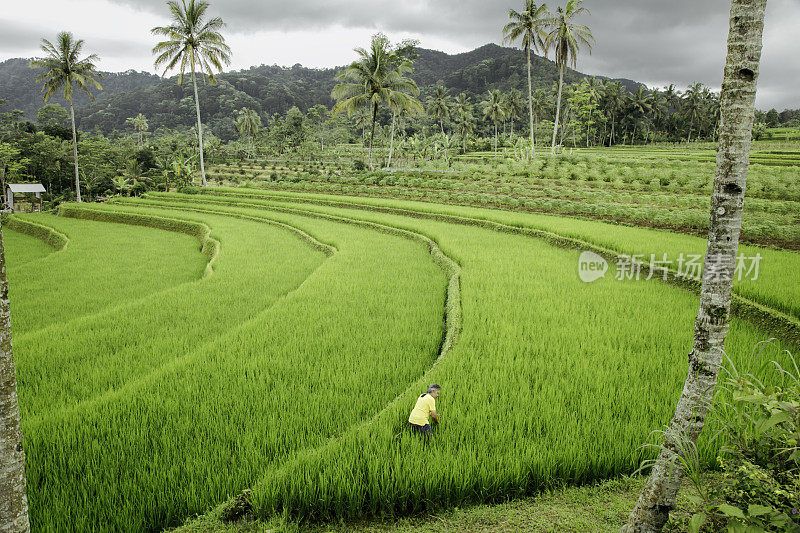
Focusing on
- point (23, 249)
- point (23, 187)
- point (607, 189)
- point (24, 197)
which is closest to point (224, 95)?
point (24, 197)

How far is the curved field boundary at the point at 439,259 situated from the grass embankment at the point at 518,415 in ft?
0.60

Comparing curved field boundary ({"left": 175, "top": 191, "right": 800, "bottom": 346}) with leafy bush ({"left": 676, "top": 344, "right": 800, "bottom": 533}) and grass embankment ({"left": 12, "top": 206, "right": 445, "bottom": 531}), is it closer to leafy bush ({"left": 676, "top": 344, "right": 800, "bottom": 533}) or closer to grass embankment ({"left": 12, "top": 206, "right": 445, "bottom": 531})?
leafy bush ({"left": 676, "top": 344, "right": 800, "bottom": 533})

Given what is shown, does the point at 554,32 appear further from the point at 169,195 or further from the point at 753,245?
the point at 169,195

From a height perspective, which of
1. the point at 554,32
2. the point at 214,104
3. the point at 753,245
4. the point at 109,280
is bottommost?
the point at 109,280

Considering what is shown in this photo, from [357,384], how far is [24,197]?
41800mm

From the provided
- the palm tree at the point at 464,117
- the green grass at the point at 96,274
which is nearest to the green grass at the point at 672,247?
the green grass at the point at 96,274

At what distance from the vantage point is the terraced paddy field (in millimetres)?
2566

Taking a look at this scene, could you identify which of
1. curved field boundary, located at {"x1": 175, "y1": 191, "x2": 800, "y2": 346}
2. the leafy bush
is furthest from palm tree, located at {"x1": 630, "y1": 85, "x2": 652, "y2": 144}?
the leafy bush

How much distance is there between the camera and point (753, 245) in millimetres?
9234

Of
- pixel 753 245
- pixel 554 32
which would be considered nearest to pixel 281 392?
pixel 753 245

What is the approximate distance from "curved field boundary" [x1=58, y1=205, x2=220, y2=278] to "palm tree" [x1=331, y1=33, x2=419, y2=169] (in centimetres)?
1232

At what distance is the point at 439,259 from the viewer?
32.0 ft

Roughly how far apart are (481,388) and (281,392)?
1851mm

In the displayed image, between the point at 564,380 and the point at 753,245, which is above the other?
the point at 753,245
